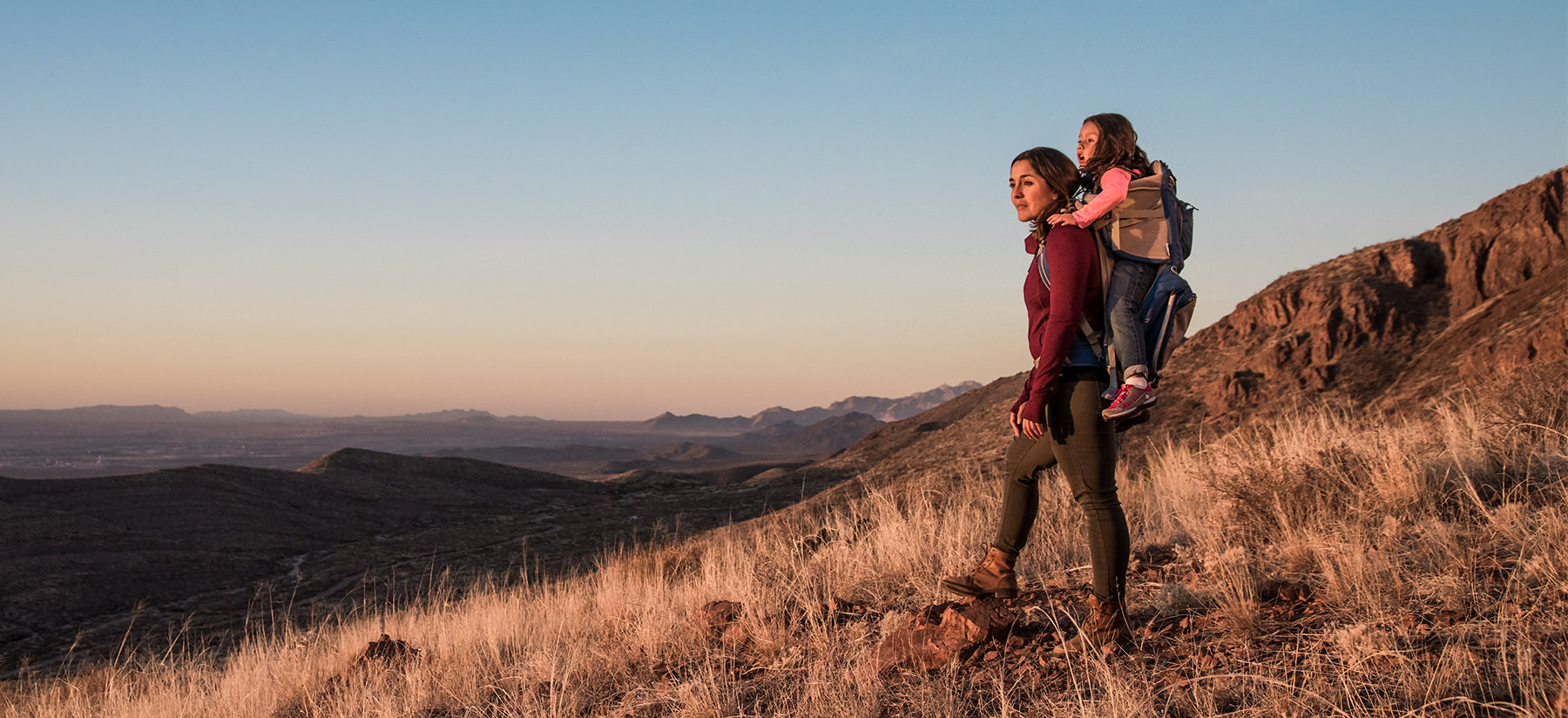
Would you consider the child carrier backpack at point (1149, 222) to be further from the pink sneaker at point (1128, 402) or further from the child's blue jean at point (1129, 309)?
the pink sneaker at point (1128, 402)

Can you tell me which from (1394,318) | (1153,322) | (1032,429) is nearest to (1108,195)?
(1153,322)

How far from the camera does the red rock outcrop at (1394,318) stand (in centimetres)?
930

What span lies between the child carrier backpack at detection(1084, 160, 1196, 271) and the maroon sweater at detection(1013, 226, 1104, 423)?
3.4 inches

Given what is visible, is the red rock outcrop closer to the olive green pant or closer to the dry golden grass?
the dry golden grass

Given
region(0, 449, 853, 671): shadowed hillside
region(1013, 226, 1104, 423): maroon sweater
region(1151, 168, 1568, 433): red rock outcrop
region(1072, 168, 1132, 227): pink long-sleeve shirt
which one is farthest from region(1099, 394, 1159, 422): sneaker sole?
region(0, 449, 853, 671): shadowed hillside

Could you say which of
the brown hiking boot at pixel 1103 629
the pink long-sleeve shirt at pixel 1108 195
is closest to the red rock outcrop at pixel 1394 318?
the brown hiking boot at pixel 1103 629

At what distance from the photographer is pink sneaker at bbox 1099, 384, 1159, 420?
2.75m

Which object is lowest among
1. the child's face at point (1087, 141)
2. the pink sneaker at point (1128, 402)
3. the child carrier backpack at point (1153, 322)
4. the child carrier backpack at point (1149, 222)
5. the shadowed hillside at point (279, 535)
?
the shadowed hillside at point (279, 535)

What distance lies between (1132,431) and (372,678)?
9.97 metres

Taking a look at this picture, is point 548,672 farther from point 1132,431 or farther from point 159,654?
point 1132,431

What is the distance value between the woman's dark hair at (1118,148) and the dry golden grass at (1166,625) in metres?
1.50

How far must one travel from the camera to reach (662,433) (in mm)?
151125

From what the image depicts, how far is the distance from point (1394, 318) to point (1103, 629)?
33.3 ft

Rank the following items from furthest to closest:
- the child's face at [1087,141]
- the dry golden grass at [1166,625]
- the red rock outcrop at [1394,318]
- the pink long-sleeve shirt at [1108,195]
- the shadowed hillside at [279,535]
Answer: the shadowed hillside at [279,535] → the red rock outcrop at [1394,318] → the child's face at [1087,141] → the pink long-sleeve shirt at [1108,195] → the dry golden grass at [1166,625]
